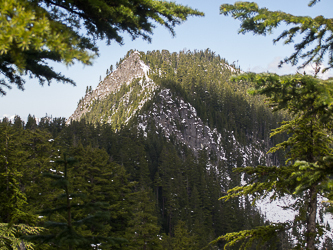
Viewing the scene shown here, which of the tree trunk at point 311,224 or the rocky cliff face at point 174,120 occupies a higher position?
the rocky cliff face at point 174,120

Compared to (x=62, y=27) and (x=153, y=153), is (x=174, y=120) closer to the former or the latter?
(x=153, y=153)

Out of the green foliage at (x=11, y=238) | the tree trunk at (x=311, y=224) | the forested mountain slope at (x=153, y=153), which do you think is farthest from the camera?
the forested mountain slope at (x=153, y=153)

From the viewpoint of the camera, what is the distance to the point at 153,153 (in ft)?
251

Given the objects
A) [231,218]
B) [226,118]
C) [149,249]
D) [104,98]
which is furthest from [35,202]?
[104,98]

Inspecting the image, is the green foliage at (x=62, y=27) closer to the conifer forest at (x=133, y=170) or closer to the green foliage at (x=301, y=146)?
the conifer forest at (x=133, y=170)

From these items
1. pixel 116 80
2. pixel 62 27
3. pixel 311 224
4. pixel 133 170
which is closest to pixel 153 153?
pixel 133 170

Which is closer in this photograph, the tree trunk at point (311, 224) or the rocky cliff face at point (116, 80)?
the tree trunk at point (311, 224)

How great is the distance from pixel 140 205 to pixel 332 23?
17475mm

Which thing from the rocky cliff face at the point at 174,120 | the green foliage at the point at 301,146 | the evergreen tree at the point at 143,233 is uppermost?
the rocky cliff face at the point at 174,120

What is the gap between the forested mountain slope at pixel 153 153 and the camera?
18.5 m

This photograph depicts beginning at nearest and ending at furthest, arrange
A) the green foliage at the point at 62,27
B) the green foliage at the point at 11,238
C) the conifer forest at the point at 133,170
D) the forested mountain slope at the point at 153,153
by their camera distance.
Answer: the green foliage at the point at 62,27 < the conifer forest at the point at 133,170 < the green foliage at the point at 11,238 < the forested mountain slope at the point at 153,153

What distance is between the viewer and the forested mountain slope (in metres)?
18.5

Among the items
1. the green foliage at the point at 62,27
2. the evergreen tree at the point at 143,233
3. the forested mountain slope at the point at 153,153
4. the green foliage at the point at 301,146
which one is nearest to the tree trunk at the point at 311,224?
the green foliage at the point at 301,146

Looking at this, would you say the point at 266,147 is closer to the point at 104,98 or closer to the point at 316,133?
the point at 104,98
